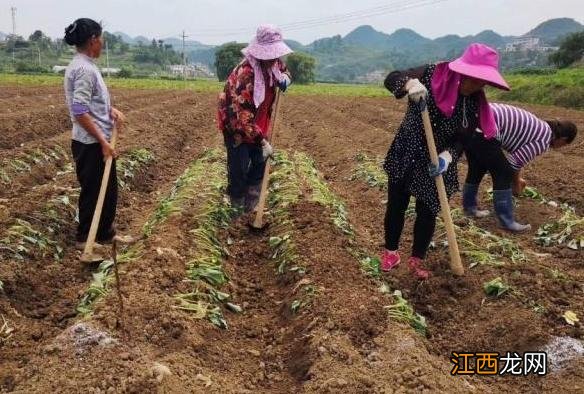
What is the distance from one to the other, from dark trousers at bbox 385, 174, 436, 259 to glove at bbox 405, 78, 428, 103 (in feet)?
2.12

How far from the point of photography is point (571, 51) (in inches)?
1684

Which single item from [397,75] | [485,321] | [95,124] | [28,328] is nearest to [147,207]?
[95,124]

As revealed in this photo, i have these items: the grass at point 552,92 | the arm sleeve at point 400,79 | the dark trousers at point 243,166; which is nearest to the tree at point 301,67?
the grass at point 552,92

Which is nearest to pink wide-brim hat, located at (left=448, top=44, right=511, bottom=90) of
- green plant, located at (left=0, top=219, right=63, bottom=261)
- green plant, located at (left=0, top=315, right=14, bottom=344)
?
green plant, located at (left=0, top=315, right=14, bottom=344)

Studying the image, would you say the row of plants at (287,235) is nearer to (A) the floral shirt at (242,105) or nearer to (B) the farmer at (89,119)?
(A) the floral shirt at (242,105)

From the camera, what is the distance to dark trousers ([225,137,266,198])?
18.2 feet

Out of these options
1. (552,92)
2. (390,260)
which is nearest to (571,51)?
(552,92)

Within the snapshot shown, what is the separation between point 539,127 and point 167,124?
9607 millimetres

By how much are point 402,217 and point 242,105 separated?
187 cm

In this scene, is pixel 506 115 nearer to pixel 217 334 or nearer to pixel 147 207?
pixel 217 334

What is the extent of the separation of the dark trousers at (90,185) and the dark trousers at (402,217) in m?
2.49

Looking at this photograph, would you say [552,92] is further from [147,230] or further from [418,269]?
[147,230]

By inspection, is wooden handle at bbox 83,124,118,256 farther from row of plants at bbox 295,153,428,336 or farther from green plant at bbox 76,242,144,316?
row of plants at bbox 295,153,428,336

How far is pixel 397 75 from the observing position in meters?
4.11
